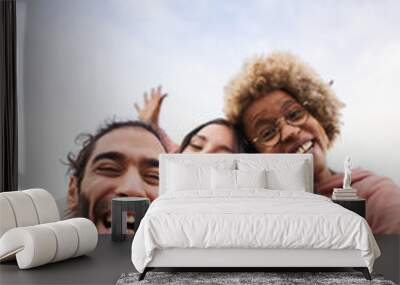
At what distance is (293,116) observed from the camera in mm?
7625

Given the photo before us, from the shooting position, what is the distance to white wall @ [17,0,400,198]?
7609 mm

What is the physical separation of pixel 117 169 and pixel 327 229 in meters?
3.30

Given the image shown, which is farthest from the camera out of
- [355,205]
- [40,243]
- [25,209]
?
[355,205]

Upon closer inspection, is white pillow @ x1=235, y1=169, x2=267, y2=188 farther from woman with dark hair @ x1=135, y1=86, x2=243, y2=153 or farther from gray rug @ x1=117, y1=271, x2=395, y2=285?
gray rug @ x1=117, y1=271, x2=395, y2=285

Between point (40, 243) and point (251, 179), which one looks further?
point (251, 179)

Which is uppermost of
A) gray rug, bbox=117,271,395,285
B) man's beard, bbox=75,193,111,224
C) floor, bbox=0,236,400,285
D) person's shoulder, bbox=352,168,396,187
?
person's shoulder, bbox=352,168,396,187

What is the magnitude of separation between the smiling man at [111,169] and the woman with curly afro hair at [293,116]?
41.9 inches

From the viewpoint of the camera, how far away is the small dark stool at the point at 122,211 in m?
6.86

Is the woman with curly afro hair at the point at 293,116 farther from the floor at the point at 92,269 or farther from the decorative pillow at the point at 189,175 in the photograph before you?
the floor at the point at 92,269

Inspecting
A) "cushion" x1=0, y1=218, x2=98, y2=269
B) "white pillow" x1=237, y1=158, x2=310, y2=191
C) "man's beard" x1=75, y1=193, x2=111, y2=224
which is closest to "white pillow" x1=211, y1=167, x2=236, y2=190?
"white pillow" x1=237, y1=158, x2=310, y2=191

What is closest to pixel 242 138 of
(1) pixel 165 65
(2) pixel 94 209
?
(1) pixel 165 65

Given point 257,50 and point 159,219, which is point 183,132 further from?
point 159,219

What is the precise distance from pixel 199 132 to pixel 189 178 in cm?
90

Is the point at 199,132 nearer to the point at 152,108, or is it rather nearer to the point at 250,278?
the point at 152,108
